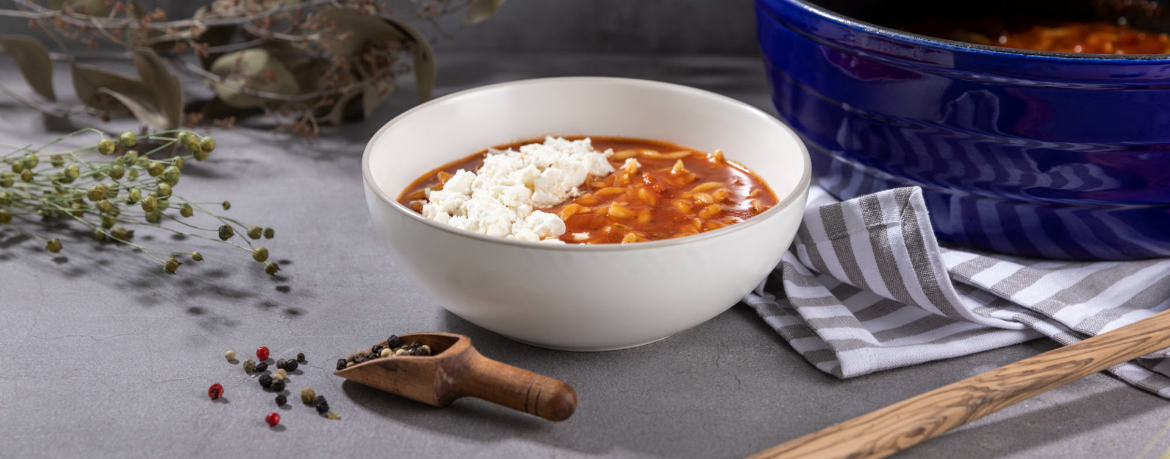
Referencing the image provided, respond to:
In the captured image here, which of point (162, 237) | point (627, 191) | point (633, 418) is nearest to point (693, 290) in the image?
point (633, 418)

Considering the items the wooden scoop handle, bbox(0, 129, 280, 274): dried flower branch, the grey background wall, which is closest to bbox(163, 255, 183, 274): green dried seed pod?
bbox(0, 129, 280, 274): dried flower branch

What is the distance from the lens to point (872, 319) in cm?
182

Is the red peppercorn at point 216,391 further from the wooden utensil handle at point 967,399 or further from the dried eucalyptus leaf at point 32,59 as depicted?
the dried eucalyptus leaf at point 32,59

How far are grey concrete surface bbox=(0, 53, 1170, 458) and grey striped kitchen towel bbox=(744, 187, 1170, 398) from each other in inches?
1.5

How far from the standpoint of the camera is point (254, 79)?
2.72 meters

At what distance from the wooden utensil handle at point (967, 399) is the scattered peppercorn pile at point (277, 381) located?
69 cm

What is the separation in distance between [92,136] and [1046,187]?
242 cm

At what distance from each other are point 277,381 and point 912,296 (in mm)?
1150

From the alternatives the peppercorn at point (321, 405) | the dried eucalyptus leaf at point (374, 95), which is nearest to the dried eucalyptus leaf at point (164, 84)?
the dried eucalyptus leaf at point (374, 95)

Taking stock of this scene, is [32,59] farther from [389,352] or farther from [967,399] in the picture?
[967,399]

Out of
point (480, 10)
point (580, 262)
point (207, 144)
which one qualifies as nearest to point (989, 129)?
point (580, 262)

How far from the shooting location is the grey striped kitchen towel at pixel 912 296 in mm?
1688

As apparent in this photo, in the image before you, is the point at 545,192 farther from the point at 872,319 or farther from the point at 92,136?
the point at 92,136

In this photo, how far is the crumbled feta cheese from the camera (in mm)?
1606
